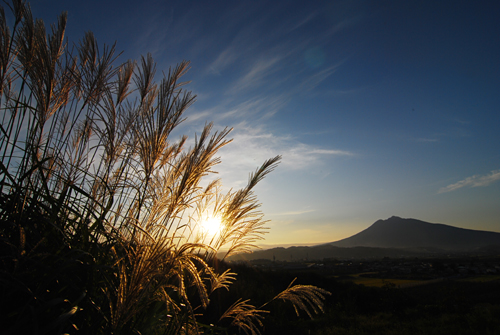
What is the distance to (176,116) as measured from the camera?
1.65 meters

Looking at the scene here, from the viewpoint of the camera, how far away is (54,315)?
49.9 inches

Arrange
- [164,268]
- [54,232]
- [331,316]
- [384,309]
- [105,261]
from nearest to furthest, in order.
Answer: [164,268] → [54,232] → [105,261] → [331,316] → [384,309]

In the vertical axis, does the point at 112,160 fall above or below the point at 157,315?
above

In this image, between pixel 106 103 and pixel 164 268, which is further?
pixel 106 103

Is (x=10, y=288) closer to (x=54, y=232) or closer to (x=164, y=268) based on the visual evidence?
(x=54, y=232)

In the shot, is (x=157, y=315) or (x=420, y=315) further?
(x=420, y=315)

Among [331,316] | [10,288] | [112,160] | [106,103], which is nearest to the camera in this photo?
[10,288]

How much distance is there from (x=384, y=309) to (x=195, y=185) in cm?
1300

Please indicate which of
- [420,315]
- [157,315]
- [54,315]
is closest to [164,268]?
[54,315]

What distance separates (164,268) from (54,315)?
0.67m

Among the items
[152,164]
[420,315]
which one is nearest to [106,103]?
[152,164]

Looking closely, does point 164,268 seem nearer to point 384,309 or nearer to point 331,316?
point 331,316

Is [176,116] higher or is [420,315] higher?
[176,116]

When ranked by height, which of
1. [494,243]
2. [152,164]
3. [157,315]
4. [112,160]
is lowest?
[494,243]
